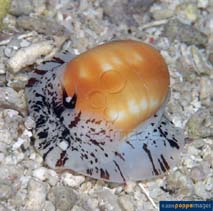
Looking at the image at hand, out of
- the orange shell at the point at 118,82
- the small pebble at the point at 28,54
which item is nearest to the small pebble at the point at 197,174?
the orange shell at the point at 118,82

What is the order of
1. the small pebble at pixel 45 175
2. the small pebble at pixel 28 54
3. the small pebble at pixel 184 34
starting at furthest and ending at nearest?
the small pebble at pixel 184 34
the small pebble at pixel 28 54
the small pebble at pixel 45 175

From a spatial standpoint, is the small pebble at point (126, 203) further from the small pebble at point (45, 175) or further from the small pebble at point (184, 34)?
the small pebble at point (184, 34)

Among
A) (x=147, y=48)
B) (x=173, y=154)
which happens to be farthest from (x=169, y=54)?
(x=173, y=154)

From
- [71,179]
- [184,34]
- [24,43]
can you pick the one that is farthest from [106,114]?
[184,34]

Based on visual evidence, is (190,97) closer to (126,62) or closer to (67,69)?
(126,62)

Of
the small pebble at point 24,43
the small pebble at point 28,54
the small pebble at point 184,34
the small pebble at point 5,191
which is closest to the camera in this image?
the small pebble at point 5,191

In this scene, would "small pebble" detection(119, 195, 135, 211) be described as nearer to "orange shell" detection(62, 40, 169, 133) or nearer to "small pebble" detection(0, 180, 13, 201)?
"orange shell" detection(62, 40, 169, 133)

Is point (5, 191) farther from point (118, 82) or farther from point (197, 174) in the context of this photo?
point (197, 174)
